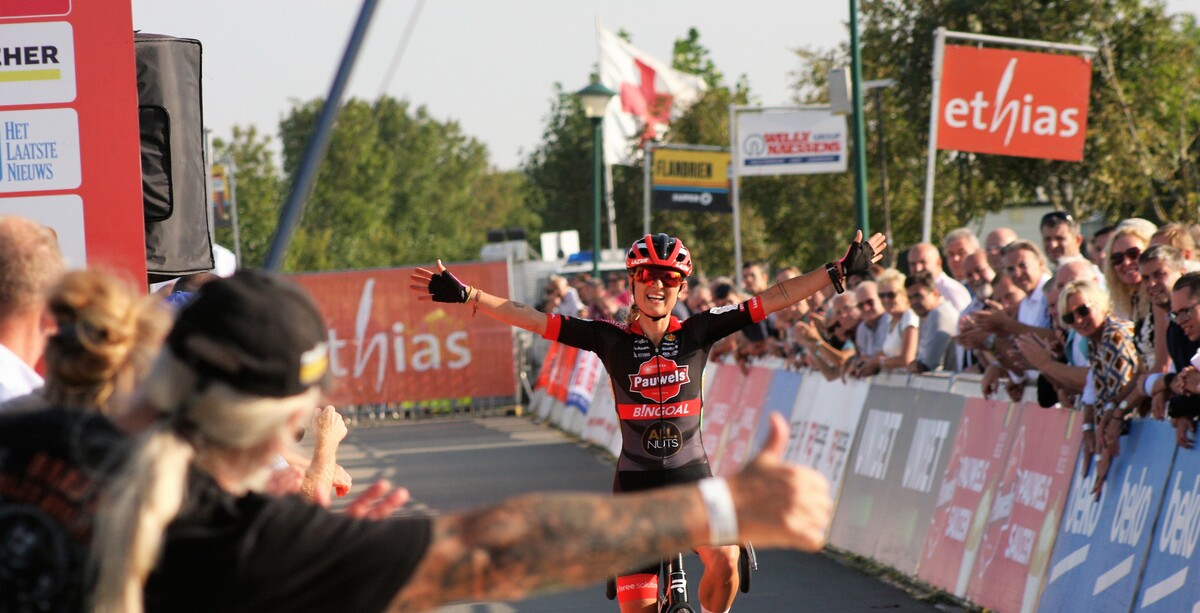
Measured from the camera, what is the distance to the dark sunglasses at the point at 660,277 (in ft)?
25.8

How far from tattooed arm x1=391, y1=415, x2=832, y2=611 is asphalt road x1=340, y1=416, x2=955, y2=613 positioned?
6664 mm

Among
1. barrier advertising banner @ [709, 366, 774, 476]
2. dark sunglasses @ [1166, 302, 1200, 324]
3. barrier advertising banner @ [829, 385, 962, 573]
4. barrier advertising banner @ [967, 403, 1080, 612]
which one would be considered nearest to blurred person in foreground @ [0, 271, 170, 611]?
dark sunglasses @ [1166, 302, 1200, 324]

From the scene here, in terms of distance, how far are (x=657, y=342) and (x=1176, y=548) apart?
2634 millimetres

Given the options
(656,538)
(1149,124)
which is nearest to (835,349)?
(656,538)

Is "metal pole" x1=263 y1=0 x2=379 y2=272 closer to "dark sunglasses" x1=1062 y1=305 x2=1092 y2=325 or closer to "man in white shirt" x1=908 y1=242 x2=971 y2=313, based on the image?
"dark sunglasses" x1=1062 y1=305 x2=1092 y2=325

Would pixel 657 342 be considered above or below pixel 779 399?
above

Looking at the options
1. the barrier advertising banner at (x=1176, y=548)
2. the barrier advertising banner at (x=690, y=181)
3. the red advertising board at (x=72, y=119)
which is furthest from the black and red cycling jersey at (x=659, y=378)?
the barrier advertising banner at (x=690, y=181)

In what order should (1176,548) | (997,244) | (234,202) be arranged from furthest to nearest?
1. (234,202)
2. (997,244)
3. (1176,548)

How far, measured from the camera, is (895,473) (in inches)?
430

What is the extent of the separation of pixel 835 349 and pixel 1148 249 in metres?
5.38

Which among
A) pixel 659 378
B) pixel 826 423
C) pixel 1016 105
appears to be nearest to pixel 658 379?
pixel 659 378

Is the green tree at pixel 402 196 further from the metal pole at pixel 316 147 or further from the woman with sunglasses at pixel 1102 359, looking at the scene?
the metal pole at pixel 316 147

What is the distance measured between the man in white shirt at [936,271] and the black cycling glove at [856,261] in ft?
11.5

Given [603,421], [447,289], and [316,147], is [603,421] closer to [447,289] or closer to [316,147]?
[447,289]
